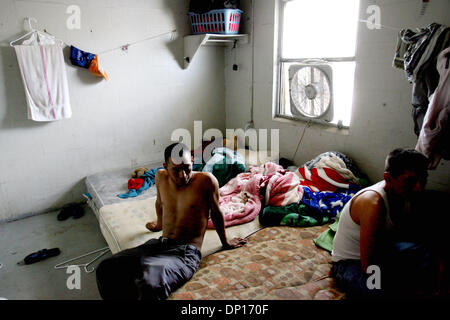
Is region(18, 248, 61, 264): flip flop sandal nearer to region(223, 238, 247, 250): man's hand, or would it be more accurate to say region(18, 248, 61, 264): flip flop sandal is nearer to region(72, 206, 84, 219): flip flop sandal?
region(72, 206, 84, 219): flip flop sandal

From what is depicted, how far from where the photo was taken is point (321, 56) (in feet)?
10.2

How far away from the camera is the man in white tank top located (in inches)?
55.8

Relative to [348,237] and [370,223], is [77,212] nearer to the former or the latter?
[348,237]

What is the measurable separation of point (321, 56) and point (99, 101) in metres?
2.43

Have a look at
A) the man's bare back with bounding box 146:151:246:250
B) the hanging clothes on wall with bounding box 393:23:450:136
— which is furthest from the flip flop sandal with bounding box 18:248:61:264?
the hanging clothes on wall with bounding box 393:23:450:136

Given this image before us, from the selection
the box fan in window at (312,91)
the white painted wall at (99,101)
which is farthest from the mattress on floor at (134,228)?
the box fan in window at (312,91)

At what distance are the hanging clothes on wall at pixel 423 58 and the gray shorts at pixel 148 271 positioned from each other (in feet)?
5.54

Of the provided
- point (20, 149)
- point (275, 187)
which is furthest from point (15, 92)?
point (275, 187)

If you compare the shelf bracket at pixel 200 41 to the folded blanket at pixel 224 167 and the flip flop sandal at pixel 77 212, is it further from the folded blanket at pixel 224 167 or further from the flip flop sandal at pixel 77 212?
the flip flop sandal at pixel 77 212

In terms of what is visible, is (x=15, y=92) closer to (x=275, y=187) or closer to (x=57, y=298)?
(x=57, y=298)

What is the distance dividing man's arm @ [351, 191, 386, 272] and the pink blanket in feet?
3.41

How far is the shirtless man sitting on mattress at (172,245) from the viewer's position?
5.19 ft

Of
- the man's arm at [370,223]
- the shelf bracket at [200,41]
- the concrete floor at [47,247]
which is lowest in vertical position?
the concrete floor at [47,247]

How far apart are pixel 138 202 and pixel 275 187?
4.03 feet
